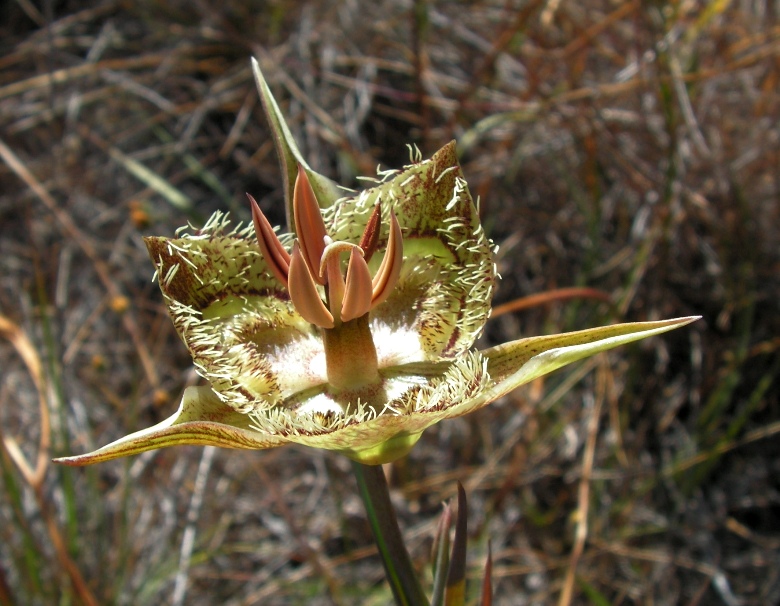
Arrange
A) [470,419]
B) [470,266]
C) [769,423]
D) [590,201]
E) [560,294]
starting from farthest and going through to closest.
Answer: [590,201] → [470,419] → [769,423] → [560,294] → [470,266]

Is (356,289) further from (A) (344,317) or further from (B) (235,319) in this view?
(B) (235,319)

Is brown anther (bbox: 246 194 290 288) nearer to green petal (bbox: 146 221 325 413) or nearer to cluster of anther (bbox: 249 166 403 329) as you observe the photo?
cluster of anther (bbox: 249 166 403 329)

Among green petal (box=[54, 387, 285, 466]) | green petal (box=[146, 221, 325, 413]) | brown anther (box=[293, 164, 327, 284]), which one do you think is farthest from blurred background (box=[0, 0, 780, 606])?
brown anther (box=[293, 164, 327, 284])

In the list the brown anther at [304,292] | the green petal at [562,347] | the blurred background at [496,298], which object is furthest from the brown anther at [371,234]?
the blurred background at [496,298]

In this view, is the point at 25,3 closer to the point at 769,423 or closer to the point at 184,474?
the point at 184,474

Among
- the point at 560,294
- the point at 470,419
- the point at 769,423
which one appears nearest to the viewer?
the point at 560,294

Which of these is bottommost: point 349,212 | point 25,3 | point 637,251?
point 637,251

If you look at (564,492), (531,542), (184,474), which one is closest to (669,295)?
(564,492)

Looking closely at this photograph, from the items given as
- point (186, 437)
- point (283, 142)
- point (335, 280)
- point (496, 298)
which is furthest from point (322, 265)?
point (496, 298)

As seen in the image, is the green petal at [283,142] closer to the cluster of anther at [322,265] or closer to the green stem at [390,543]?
the cluster of anther at [322,265]
